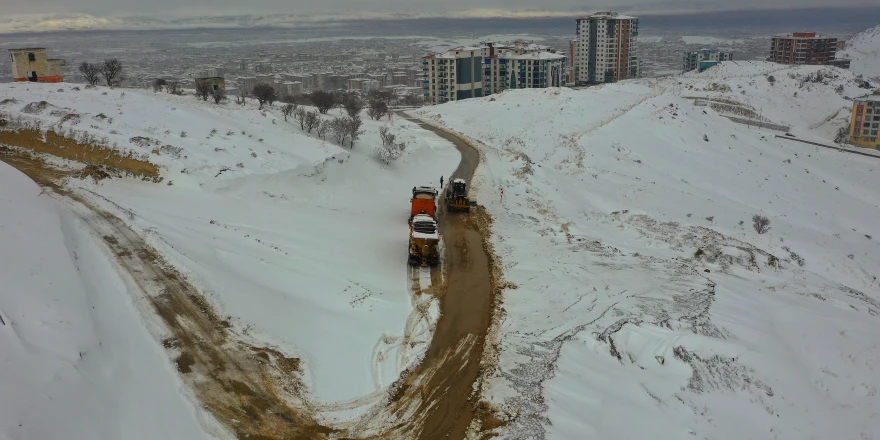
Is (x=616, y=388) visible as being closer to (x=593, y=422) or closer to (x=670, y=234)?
(x=593, y=422)

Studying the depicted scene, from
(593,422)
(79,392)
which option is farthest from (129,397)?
(593,422)

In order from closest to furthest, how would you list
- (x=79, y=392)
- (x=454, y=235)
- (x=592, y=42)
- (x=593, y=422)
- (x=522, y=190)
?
(x=79, y=392) → (x=593, y=422) → (x=454, y=235) → (x=522, y=190) → (x=592, y=42)

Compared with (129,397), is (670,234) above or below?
below

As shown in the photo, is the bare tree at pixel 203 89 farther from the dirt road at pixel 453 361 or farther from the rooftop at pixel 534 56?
the rooftop at pixel 534 56

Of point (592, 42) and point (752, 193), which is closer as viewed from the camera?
point (752, 193)

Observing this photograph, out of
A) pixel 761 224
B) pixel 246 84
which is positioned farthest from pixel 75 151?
pixel 246 84

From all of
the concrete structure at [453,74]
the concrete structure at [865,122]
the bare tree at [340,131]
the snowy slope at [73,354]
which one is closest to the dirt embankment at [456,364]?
the snowy slope at [73,354]

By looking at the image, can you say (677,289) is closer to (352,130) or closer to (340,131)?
(352,130)
